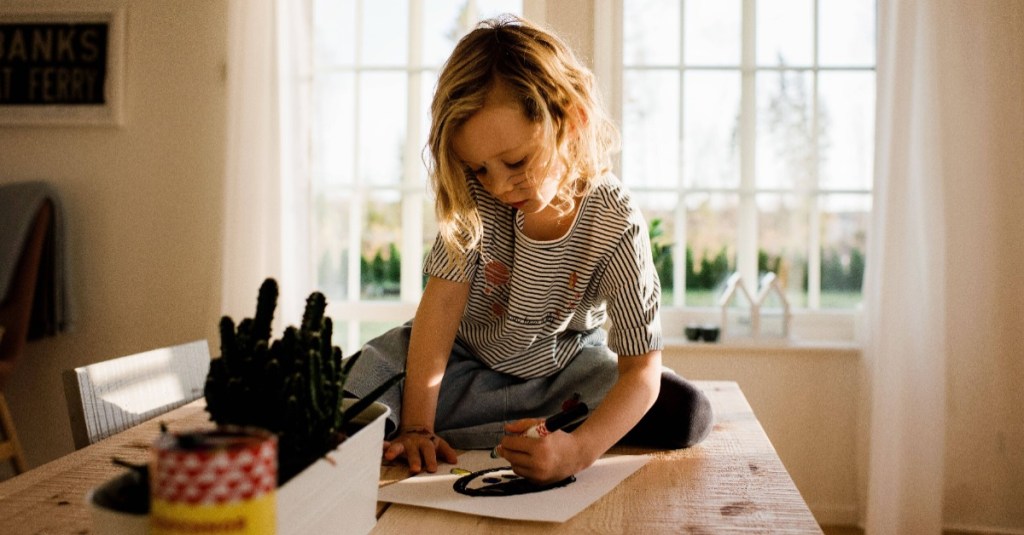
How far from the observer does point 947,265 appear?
8.19ft

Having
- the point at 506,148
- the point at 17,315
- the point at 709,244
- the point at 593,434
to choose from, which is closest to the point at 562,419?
the point at 593,434

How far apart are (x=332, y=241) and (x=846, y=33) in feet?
5.99

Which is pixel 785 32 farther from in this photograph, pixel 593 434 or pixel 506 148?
pixel 593 434

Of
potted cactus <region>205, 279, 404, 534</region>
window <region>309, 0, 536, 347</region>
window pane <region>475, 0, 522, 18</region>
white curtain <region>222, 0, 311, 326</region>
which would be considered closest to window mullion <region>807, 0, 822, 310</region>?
window pane <region>475, 0, 522, 18</region>

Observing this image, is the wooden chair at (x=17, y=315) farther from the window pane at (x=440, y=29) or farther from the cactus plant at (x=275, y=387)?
the cactus plant at (x=275, y=387)

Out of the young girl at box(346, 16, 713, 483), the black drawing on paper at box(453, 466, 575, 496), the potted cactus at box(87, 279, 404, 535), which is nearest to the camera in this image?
the potted cactus at box(87, 279, 404, 535)

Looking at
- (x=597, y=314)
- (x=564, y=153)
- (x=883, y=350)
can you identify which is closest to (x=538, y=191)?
(x=564, y=153)

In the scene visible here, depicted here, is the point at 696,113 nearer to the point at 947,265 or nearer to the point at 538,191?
the point at 947,265

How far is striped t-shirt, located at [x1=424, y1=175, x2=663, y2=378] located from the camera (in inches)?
49.8

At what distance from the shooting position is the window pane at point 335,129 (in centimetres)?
285

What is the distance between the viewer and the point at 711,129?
274cm

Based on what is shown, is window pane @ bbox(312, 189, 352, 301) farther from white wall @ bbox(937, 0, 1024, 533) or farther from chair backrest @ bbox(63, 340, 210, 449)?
white wall @ bbox(937, 0, 1024, 533)

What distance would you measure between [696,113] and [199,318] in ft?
5.94

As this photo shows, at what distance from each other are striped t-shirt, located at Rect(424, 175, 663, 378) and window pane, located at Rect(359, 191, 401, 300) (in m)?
1.50
